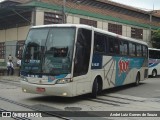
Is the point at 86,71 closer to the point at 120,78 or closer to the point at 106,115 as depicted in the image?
the point at 106,115

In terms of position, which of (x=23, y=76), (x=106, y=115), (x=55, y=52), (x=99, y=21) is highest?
(x=99, y=21)

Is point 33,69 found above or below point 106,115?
above

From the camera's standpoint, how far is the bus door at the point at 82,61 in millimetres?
12250

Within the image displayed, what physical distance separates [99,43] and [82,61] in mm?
1904

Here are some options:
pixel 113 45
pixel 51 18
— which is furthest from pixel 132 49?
pixel 51 18

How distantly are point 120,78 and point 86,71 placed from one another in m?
4.52

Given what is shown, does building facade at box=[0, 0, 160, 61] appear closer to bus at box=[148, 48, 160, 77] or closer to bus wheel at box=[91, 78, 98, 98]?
bus at box=[148, 48, 160, 77]

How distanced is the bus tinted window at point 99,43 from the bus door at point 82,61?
0.63m

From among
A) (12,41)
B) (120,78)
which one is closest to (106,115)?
(120,78)

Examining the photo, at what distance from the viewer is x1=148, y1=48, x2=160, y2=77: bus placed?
29.5m

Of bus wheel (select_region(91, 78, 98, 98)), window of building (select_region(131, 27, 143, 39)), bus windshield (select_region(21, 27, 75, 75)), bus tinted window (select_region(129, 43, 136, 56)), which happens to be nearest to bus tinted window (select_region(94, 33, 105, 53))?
bus wheel (select_region(91, 78, 98, 98))

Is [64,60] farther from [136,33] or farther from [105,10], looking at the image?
[136,33]

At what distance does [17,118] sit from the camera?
9.27 metres

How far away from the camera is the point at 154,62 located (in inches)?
1177
